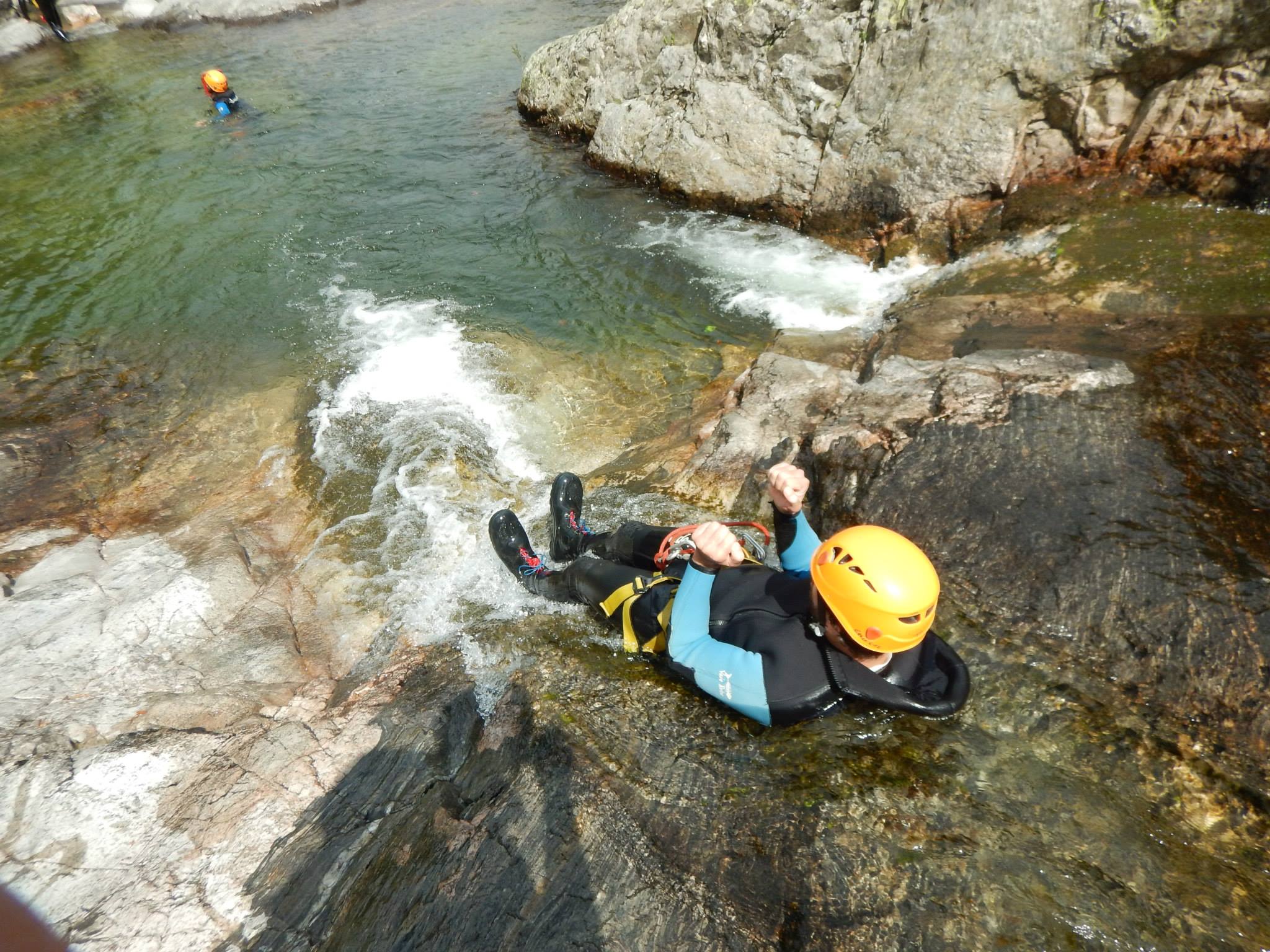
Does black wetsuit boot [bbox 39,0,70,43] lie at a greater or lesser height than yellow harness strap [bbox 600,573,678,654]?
greater

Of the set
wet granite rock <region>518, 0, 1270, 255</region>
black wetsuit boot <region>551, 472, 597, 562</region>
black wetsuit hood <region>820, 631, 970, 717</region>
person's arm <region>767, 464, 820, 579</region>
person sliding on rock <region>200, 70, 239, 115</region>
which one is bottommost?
black wetsuit boot <region>551, 472, 597, 562</region>

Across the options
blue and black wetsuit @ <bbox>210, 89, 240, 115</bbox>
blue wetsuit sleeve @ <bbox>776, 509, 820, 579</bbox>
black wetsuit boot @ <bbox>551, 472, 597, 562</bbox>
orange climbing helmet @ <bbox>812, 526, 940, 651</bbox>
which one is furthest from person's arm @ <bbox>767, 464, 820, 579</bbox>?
blue and black wetsuit @ <bbox>210, 89, 240, 115</bbox>

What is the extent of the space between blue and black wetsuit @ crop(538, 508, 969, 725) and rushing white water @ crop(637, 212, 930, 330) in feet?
16.0

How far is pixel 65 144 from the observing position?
15.4 meters

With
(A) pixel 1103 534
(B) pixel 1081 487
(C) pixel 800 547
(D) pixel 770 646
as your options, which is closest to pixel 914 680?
(D) pixel 770 646

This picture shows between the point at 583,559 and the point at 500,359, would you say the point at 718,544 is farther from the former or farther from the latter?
the point at 500,359

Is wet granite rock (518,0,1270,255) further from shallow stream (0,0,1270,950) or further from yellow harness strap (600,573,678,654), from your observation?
yellow harness strap (600,573,678,654)

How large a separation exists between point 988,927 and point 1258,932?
102cm

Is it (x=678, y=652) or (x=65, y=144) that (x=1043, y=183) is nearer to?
(x=678, y=652)

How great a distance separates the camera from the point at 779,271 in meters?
9.27

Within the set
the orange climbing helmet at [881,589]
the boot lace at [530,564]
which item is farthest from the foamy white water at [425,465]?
the orange climbing helmet at [881,589]

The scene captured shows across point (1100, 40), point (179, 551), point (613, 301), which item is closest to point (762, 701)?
point (179, 551)

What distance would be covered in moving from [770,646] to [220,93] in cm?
1858

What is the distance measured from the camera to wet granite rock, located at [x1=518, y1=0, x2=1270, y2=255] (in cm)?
708
